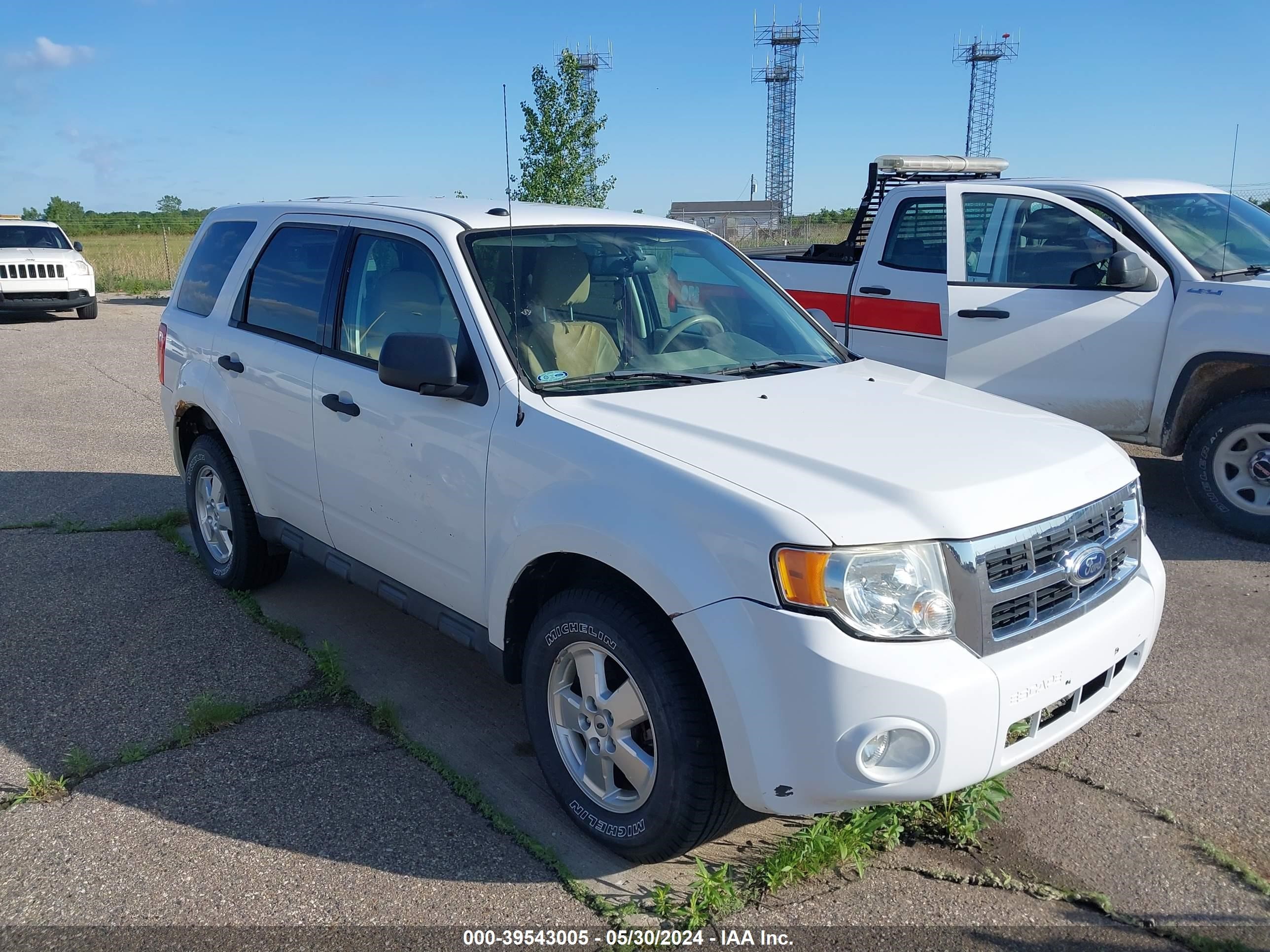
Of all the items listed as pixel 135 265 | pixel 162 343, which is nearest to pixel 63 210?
pixel 135 265

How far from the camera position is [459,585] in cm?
366

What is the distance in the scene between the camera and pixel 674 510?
2797mm

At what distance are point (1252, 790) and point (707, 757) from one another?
2.04m

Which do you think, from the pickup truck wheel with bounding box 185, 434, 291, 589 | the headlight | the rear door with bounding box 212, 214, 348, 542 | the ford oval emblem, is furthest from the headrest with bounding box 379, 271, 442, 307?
the ford oval emblem

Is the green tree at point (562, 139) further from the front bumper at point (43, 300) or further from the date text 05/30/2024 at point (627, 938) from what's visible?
the date text 05/30/2024 at point (627, 938)

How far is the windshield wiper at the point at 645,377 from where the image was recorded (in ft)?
11.8

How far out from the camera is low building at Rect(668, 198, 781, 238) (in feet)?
105

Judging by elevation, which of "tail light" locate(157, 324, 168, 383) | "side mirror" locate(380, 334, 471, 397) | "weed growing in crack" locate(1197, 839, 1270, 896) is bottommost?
"weed growing in crack" locate(1197, 839, 1270, 896)

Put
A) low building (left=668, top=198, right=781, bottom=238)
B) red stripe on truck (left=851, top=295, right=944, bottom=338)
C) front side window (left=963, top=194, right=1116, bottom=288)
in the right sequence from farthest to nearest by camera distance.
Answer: low building (left=668, top=198, right=781, bottom=238) < red stripe on truck (left=851, top=295, right=944, bottom=338) < front side window (left=963, top=194, right=1116, bottom=288)

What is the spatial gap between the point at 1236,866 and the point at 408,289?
11.0ft

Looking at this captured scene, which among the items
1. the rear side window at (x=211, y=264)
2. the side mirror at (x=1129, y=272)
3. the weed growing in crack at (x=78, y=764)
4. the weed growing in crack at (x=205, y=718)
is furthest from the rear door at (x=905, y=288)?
the weed growing in crack at (x=78, y=764)

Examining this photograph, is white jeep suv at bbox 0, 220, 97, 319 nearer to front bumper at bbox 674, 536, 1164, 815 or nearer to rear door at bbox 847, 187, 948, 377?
rear door at bbox 847, 187, 948, 377

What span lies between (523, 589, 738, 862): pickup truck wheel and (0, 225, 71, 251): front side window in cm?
1965

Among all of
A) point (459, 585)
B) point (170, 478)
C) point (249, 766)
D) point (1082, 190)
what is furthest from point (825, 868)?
point (170, 478)
